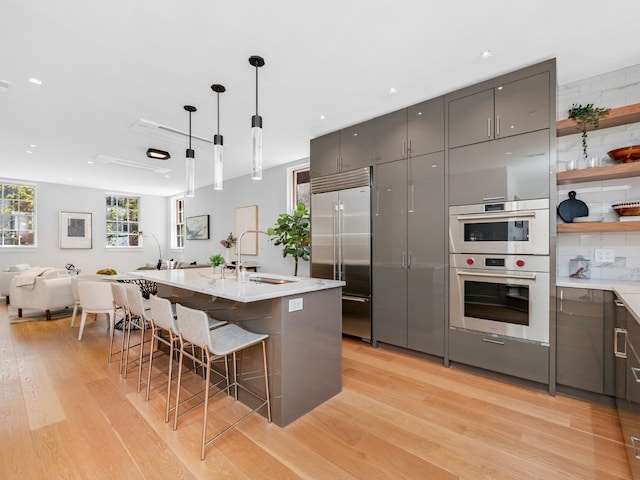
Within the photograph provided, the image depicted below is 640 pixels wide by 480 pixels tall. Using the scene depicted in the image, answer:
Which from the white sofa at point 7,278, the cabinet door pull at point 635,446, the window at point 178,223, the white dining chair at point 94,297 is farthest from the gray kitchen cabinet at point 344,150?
the window at point 178,223

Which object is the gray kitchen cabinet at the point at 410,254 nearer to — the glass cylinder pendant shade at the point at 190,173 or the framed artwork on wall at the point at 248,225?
the glass cylinder pendant shade at the point at 190,173

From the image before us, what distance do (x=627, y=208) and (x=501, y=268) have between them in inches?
40.9

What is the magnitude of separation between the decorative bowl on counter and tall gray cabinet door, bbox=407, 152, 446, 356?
4.45ft

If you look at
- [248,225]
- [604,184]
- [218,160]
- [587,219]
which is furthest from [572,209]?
[248,225]

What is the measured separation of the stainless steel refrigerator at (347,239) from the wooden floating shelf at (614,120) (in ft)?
6.12

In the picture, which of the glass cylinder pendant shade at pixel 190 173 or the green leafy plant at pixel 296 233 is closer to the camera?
the glass cylinder pendant shade at pixel 190 173

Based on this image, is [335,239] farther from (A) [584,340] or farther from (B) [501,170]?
(A) [584,340]

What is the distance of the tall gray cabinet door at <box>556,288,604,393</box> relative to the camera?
2299 mm

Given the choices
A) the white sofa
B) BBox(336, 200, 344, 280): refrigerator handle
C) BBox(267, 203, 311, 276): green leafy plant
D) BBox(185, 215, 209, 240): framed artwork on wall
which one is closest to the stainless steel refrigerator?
BBox(336, 200, 344, 280): refrigerator handle

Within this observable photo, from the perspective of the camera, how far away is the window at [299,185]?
545cm

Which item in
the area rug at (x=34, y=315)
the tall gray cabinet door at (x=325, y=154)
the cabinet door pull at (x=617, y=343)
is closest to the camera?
the cabinet door pull at (x=617, y=343)

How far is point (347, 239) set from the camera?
380 cm

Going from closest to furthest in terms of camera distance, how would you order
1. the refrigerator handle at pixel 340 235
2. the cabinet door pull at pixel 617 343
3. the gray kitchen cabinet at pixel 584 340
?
1. the cabinet door pull at pixel 617 343
2. the gray kitchen cabinet at pixel 584 340
3. the refrigerator handle at pixel 340 235

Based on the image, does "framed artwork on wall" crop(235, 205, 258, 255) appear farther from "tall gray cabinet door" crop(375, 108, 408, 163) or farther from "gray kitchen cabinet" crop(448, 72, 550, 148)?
"gray kitchen cabinet" crop(448, 72, 550, 148)
